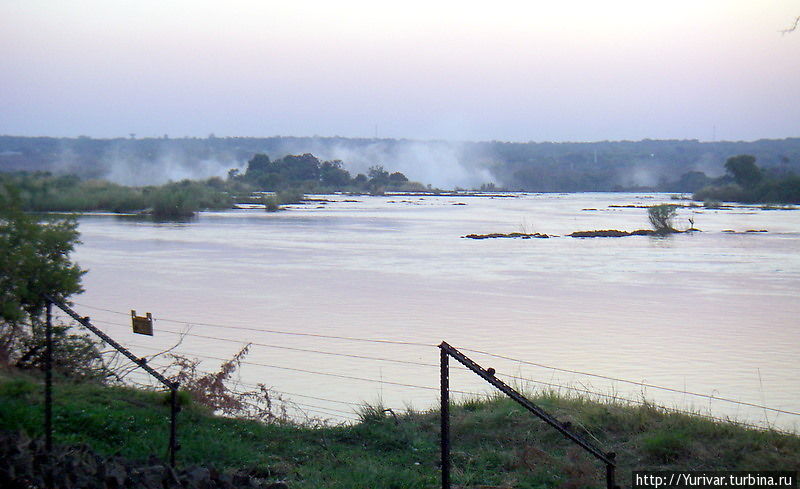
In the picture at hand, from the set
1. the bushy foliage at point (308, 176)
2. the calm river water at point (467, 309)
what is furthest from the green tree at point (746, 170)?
the bushy foliage at point (308, 176)

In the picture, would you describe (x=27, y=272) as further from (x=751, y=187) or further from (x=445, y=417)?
(x=751, y=187)

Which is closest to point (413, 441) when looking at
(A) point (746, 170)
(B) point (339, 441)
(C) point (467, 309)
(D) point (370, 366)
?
(B) point (339, 441)

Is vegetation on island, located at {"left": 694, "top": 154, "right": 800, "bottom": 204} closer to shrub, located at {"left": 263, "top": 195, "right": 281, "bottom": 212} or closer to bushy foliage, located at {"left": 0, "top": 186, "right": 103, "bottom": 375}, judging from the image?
shrub, located at {"left": 263, "top": 195, "right": 281, "bottom": 212}

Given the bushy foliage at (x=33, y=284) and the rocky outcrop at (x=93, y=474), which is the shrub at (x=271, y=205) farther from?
the rocky outcrop at (x=93, y=474)

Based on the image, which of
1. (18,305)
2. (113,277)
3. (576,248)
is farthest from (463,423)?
(576,248)

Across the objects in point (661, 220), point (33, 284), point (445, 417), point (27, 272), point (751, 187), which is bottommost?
point (661, 220)

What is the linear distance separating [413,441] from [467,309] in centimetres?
1221

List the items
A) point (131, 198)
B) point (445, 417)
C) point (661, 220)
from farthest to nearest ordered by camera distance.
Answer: point (131, 198) < point (661, 220) < point (445, 417)

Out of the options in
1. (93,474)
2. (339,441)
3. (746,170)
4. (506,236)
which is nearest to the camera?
(93,474)

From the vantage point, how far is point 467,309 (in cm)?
1950

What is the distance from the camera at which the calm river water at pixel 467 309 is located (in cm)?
1220

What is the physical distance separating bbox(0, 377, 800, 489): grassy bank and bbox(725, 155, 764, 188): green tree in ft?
258

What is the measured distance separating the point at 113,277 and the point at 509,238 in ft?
66.0

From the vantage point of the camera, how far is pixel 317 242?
38.2 metres
